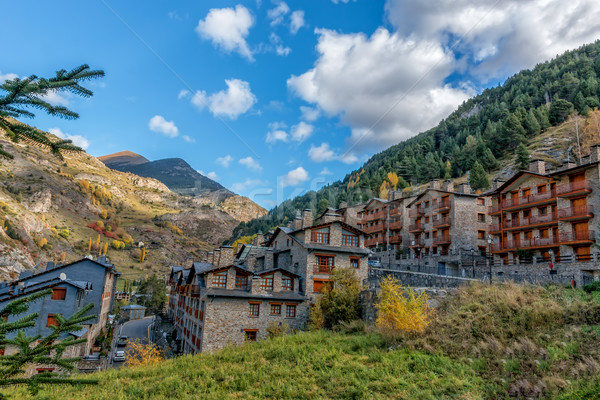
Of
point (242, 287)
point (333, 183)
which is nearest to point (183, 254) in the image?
point (333, 183)

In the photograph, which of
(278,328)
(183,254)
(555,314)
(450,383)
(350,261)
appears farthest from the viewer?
(183,254)

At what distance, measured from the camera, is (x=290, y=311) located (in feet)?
116

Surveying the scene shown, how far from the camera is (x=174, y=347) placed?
151 feet

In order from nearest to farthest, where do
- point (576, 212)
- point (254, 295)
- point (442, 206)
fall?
point (254, 295)
point (576, 212)
point (442, 206)

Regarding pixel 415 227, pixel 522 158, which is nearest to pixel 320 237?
pixel 415 227

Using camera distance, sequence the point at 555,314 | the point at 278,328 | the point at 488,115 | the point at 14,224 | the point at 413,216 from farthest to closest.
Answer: the point at 488,115
the point at 14,224
the point at 413,216
the point at 278,328
the point at 555,314

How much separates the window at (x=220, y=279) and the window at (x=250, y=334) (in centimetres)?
462

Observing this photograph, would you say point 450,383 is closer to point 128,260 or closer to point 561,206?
point 561,206

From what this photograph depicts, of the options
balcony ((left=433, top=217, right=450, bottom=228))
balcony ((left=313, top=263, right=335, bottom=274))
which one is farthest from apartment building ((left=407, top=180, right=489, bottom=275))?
balcony ((left=313, top=263, right=335, bottom=274))

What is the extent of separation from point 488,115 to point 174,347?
12857cm

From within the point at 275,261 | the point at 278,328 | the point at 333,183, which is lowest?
the point at 278,328

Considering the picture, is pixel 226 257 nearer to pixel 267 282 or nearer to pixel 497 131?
pixel 267 282

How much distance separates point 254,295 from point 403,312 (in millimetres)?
14854

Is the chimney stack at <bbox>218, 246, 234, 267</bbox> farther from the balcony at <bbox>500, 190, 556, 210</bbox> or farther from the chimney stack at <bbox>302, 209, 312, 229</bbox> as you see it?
the balcony at <bbox>500, 190, 556, 210</bbox>
